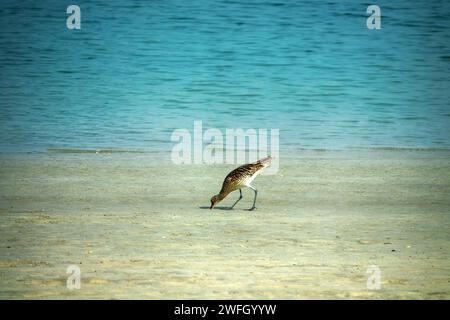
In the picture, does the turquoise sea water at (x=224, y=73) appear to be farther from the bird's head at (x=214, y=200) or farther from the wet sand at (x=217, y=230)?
the bird's head at (x=214, y=200)

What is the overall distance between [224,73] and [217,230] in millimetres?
14980

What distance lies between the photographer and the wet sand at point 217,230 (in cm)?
616

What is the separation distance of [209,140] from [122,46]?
42.4ft

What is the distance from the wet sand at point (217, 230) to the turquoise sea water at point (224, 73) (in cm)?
230

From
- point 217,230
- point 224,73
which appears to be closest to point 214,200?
point 217,230

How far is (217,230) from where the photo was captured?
810 centimetres

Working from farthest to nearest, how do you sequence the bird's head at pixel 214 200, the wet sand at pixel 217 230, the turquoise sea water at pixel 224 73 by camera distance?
the turquoise sea water at pixel 224 73, the bird's head at pixel 214 200, the wet sand at pixel 217 230

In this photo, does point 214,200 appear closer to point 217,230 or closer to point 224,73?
point 217,230

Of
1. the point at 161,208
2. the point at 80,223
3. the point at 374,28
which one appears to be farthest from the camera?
the point at 374,28

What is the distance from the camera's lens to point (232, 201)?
408 inches

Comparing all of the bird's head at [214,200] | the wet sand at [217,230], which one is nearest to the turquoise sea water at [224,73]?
the wet sand at [217,230]

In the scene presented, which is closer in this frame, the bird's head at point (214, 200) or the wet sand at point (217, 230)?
the wet sand at point (217, 230)
